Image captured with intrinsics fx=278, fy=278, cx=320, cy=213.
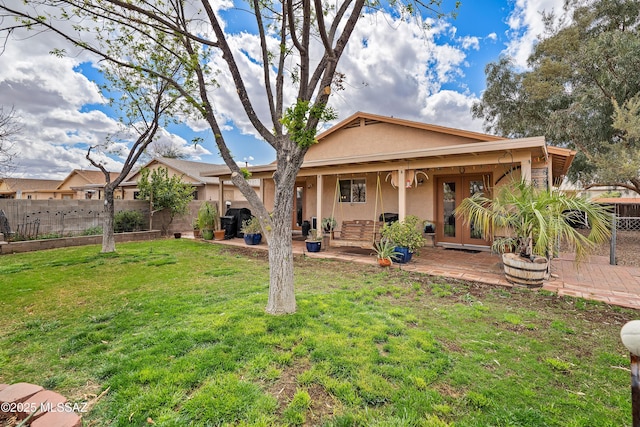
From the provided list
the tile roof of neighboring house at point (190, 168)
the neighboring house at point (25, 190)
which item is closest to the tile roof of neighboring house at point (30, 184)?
the neighboring house at point (25, 190)

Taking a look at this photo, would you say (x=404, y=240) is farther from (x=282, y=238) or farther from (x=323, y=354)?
(x=323, y=354)

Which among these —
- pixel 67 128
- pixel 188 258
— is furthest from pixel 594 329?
pixel 67 128

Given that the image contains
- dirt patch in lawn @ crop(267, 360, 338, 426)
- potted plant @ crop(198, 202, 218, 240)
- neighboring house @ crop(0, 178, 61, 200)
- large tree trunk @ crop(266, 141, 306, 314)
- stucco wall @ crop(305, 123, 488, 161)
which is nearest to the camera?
dirt patch in lawn @ crop(267, 360, 338, 426)

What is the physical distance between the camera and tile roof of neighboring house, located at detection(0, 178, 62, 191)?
28.3 meters

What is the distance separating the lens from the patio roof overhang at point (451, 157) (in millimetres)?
5645

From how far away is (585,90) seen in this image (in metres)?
12.0

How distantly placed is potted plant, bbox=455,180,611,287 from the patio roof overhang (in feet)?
2.70

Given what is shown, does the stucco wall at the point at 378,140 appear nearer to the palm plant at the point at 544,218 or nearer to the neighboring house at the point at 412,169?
the neighboring house at the point at 412,169

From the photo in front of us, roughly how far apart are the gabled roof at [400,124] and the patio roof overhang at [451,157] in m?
1.79

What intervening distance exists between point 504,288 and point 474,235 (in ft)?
13.1

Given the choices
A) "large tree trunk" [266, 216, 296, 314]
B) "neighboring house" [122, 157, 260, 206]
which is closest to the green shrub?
"neighboring house" [122, 157, 260, 206]

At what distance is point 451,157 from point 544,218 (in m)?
2.66

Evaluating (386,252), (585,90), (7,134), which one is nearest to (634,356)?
(386,252)

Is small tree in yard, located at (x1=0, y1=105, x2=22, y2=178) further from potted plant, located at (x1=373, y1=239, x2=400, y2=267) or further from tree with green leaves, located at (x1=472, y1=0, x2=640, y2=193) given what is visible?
tree with green leaves, located at (x1=472, y1=0, x2=640, y2=193)
